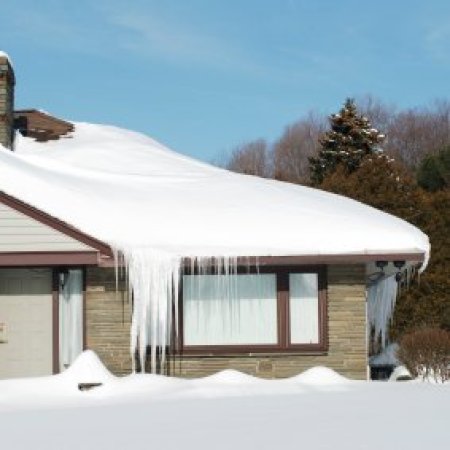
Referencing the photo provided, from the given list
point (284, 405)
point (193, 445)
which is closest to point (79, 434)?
point (193, 445)

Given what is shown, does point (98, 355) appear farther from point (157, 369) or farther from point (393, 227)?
point (393, 227)

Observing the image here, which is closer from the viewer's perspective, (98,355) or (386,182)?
(98,355)

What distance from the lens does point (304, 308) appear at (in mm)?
13859

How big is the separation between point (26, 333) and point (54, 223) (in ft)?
6.35

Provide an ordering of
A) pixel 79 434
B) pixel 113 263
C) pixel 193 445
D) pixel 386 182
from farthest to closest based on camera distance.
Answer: pixel 386 182 < pixel 113 263 < pixel 79 434 < pixel 193 445

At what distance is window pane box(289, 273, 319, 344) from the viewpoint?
13812mm

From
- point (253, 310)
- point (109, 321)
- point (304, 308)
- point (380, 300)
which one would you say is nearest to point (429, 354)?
point (304, 308)

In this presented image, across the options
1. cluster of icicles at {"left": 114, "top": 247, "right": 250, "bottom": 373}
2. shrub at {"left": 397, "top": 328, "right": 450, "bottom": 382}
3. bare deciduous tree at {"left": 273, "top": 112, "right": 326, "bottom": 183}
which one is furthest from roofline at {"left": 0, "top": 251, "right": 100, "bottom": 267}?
bare deciduous tree at {"left": 273, "top": 112, "right": 326, "bottom": 183}

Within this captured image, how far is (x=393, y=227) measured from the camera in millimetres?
14008

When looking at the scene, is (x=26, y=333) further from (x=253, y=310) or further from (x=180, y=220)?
(x=253, y=310)

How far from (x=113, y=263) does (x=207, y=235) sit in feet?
5.22

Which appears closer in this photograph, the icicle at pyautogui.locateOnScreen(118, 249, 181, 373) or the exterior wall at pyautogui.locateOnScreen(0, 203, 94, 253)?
the icicle at pyautogui.locateOnScreen(118, 249, 181, 373)

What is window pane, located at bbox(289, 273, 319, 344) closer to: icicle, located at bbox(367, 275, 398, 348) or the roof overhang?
the roof overhang

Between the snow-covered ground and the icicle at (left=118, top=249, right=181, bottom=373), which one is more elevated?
the icicle at (left=118, top=249, right=181, bottom=373)
